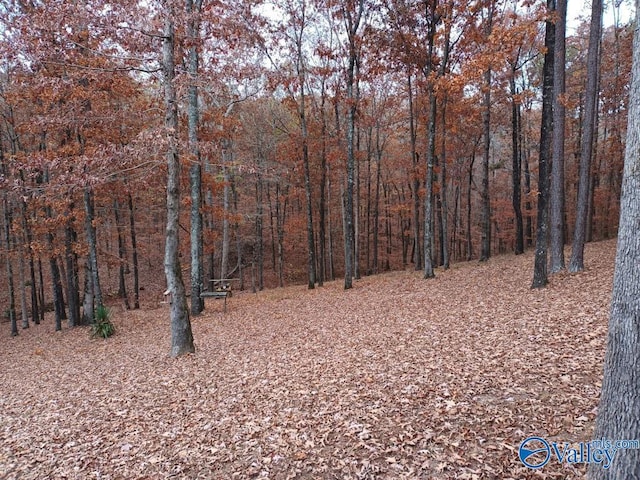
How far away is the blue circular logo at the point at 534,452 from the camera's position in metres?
3.18

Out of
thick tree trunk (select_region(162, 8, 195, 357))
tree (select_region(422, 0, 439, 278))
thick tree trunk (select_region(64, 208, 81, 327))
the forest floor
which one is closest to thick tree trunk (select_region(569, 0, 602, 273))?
the forest floor

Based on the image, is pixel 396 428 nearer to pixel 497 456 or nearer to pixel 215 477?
pixel 497 456

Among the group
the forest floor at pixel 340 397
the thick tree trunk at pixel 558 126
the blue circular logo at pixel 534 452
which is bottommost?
the forest floor at pixel 340 397

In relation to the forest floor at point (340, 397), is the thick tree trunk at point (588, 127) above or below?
above

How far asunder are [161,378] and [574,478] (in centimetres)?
642

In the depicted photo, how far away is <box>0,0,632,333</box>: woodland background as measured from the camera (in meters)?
7.53

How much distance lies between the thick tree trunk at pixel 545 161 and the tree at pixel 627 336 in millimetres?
6968

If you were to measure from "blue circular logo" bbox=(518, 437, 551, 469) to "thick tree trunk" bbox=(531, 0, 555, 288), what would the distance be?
6.49 m

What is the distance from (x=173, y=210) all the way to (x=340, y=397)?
202 inches

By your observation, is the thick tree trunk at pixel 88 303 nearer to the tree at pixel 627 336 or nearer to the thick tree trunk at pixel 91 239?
the thick tree trunk at pixel 91 239

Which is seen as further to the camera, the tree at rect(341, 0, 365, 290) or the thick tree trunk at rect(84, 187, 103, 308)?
the tree at rect(341, 0, 365, 290)

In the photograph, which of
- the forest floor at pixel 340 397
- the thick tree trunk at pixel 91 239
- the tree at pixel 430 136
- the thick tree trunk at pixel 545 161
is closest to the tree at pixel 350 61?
the tree at pixel 430 136

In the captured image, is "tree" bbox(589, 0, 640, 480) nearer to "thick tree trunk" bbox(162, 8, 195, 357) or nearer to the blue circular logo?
the blue circular logo

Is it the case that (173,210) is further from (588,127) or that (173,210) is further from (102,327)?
(588,127)
